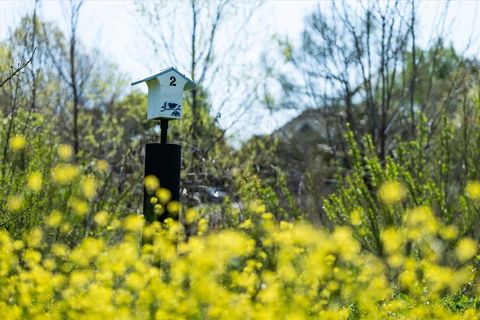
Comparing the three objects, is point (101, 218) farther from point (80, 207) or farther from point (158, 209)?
point (158, 209)

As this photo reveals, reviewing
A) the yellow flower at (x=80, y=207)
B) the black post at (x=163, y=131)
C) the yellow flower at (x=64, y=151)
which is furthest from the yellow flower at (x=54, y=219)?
the black post at (x=163, y=131)

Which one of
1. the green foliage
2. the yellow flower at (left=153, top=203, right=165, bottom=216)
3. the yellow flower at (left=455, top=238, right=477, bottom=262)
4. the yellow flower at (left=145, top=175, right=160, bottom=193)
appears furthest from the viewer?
the green foliage

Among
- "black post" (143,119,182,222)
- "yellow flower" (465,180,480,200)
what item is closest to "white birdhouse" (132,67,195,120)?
"black post" (143,119,182,222)

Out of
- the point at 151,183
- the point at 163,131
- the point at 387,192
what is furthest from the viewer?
the point at 387,192

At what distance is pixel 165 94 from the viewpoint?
4.84m

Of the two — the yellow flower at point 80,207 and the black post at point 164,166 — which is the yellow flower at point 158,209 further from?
the yellow flower at point 80,207

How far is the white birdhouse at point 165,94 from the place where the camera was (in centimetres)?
480

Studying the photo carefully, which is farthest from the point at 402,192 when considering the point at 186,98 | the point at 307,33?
the point at 307,33

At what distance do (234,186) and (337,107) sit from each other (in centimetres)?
309

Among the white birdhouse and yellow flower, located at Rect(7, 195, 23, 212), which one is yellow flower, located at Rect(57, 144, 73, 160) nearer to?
yellow flower, located at Rect(7, 195, 23, 212)

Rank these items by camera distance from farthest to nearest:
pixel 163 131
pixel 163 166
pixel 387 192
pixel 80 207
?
pixel 387 192
pixel 163 131
pixel 163 166
pixel 80 207

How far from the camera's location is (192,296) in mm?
2822

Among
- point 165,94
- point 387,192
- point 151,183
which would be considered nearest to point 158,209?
point 151,183

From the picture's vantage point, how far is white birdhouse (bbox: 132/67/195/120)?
4797mm
